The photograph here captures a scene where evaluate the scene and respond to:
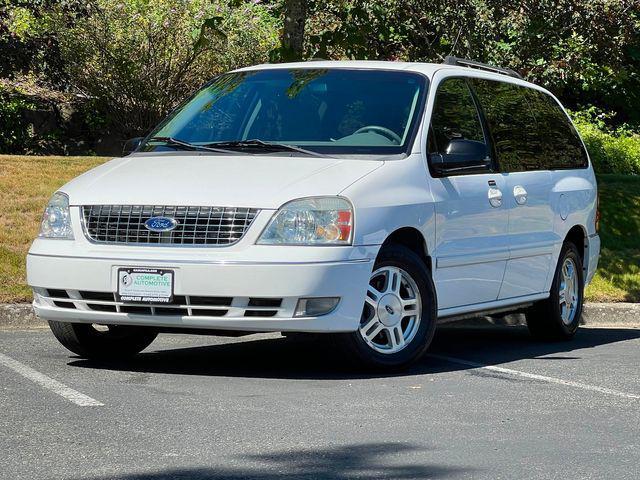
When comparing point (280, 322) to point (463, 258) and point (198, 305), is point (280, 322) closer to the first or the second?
point (198, 305)

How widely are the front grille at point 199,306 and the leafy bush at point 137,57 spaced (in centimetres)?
1117

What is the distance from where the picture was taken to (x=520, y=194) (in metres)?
9.34

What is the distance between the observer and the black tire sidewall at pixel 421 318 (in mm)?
7844

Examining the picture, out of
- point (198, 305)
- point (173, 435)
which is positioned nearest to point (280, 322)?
point (198, 305)

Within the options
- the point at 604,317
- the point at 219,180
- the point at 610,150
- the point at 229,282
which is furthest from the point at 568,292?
the point at 610,150

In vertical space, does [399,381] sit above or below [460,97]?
below

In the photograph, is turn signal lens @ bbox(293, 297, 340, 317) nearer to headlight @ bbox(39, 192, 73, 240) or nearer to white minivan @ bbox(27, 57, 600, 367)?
white minivan @ bbox(27, 57, 600, 367)

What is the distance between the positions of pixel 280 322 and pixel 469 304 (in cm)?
176

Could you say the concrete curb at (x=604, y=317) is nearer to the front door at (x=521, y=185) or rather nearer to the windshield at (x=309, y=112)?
the front door at (x=521, y=185)

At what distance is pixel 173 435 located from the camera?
605 cm

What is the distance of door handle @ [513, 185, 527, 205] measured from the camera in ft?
30.5

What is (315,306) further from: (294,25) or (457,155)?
(294,25)

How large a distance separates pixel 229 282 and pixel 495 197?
2324mm

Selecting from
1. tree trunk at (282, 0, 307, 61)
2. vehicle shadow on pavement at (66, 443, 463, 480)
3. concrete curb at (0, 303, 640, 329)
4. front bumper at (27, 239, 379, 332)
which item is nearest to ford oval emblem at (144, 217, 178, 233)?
front bumper at (27, 239, 379, 332)
